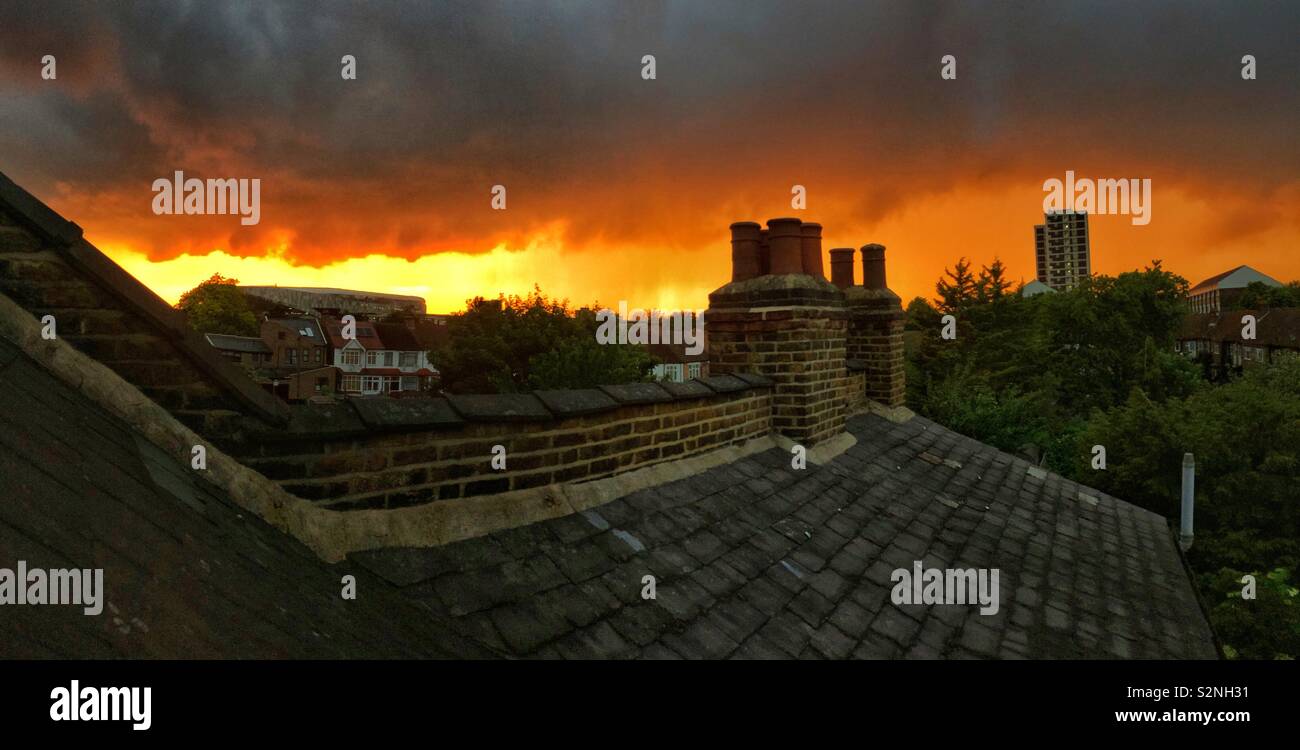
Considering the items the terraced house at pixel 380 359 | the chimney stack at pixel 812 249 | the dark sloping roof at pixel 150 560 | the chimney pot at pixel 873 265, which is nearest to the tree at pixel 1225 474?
the chimney pot at pixel 873 265

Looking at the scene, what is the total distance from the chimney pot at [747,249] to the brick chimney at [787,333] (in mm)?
16

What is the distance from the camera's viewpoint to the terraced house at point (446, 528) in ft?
5.11

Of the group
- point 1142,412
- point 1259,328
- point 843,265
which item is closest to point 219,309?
point 843,265

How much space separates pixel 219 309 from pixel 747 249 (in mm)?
42475

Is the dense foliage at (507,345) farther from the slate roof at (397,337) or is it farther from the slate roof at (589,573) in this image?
the slate roof at (589,573)

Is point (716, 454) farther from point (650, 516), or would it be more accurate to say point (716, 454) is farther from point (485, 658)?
point (485, 658)

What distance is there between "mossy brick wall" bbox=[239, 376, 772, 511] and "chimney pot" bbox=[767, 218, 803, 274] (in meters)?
2.54

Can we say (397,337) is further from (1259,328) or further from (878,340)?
(1259,328)

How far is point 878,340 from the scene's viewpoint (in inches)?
360

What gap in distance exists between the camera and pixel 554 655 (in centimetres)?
217
